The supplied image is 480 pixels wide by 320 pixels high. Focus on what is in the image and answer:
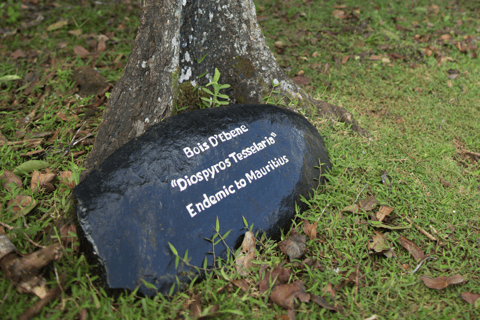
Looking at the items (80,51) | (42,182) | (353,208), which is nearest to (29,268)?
(42,182)

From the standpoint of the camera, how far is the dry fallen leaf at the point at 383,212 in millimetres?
2061

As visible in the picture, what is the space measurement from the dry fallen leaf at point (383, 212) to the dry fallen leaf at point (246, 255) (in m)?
0.89

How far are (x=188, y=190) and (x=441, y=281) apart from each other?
148 centimetres

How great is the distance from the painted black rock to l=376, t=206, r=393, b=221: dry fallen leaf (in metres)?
0.43

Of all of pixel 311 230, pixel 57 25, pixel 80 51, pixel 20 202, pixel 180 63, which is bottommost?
pixel 311 230

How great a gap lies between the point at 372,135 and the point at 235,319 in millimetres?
2003

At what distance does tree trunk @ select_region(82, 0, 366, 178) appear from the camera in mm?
2180

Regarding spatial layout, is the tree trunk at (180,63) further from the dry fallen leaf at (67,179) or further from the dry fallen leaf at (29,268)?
the dry fallen leaf at (29,268)

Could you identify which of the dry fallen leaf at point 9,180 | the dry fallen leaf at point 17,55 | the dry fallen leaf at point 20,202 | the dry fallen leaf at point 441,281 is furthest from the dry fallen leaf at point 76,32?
the dry fallen leaf at point 441,281

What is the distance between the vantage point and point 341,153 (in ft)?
8.09

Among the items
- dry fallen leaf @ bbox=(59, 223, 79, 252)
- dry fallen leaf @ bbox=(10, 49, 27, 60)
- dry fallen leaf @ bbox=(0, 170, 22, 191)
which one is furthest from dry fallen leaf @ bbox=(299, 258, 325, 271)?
dry fallen leaf @ bbox=(10, 49, 27, 60)

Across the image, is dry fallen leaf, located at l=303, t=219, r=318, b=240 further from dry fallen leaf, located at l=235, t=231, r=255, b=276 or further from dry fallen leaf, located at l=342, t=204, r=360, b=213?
dry fallen leaf, located at l=235, t=231, r=255, b=276

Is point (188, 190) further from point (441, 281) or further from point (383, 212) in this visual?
point (441, 281)

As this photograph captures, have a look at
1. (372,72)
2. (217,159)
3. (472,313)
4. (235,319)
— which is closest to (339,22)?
(372,72)
